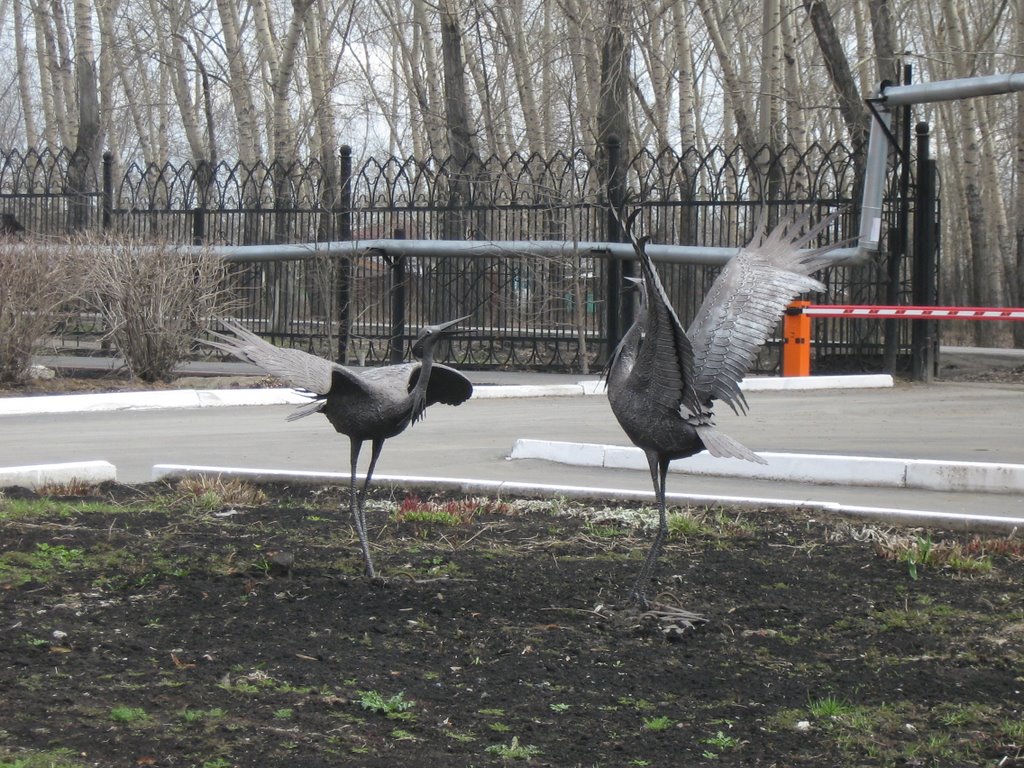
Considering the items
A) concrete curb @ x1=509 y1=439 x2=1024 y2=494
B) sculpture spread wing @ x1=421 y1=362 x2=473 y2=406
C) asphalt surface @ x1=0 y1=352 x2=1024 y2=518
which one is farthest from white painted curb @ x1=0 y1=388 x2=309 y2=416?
sculpture spread wing @ x1=421 y1=362 x2=473 y2=406

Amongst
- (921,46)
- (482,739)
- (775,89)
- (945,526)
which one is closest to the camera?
(482,739)

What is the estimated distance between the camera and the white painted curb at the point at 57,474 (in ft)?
26.0

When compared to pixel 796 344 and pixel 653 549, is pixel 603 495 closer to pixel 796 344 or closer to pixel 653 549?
pixel 653 549

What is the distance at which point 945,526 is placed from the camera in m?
6.73

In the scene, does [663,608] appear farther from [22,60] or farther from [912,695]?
[22,60]

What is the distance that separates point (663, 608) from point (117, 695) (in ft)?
7.07

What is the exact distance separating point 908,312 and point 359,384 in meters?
11.4

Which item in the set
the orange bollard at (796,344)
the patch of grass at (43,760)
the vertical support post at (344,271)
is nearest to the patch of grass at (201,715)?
the patch of grass at (43,760)

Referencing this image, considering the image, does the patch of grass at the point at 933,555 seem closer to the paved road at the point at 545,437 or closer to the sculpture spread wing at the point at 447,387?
the paved road at the point at 545,437

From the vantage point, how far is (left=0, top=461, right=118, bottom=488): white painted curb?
7.93 metres

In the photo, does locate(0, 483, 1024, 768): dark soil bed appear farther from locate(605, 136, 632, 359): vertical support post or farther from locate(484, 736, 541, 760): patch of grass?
locate(605, 136, 632, 359): vertical support post

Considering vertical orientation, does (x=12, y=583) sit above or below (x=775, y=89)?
below

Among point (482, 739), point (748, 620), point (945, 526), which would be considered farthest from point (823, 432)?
point (482, 739)

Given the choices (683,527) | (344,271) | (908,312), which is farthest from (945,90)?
(683,527)
